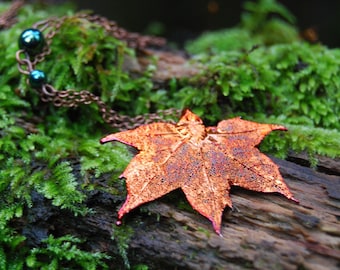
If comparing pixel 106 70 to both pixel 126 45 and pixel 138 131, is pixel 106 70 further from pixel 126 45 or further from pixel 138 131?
pixel 138 131

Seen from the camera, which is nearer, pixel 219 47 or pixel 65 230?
pixel 65 230

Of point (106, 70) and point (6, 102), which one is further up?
point (106, 70)

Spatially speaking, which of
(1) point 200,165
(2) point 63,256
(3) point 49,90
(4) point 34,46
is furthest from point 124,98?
(2) point 63,256

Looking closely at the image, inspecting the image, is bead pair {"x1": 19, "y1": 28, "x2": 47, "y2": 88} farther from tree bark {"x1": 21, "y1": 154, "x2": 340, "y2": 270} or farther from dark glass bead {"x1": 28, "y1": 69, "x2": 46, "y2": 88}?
tree bark {"x1": 21, "y1": 154, "x2": 340, "y2": 270}

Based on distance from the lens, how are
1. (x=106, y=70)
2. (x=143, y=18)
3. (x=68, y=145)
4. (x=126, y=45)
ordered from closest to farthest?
(x=68, y=145) < (x=106, y=70) < (x=126, y=45) < (x=143, y=18)

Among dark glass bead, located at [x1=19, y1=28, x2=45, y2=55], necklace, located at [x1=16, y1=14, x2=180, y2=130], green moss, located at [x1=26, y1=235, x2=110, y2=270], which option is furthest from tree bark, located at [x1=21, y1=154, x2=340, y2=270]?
dark glass bead, located at [x1=19, y1=28, x2=45, y2=55]

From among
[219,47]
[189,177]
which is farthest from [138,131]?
[219,47]
